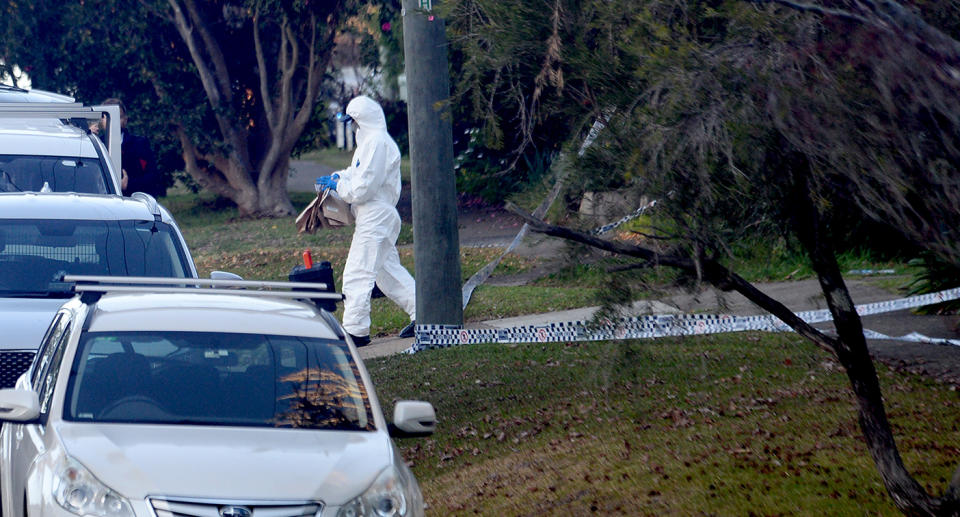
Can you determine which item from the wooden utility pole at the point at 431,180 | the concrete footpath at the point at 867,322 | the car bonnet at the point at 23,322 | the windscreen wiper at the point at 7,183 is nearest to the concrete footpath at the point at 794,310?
the concrete footpath at the point at 867,322

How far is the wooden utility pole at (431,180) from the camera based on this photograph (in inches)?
415

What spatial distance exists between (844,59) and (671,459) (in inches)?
116

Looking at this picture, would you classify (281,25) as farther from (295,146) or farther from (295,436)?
(295,436)

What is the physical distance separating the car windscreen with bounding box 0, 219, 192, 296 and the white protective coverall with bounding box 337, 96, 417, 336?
115 inches

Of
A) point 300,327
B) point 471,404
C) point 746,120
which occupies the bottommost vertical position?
point 471,404

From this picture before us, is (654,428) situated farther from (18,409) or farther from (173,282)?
(18,409)

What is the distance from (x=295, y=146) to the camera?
82.9 feet

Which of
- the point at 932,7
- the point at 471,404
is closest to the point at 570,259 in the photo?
the point at 932,7

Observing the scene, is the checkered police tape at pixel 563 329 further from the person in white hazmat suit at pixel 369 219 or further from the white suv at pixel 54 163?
the white suv at pixel 54 163

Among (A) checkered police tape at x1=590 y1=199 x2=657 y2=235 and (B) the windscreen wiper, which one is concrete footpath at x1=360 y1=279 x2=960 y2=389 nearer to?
(A) checkered police tape at x1=590 y1=199 x2=657 y2=235

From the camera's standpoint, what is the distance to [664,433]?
7.58m

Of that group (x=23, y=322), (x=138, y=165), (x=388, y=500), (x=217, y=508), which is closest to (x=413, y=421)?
(x=388, y=500)

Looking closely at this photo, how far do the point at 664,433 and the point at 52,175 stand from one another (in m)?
6.17

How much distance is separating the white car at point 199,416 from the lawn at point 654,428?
1.21 m
